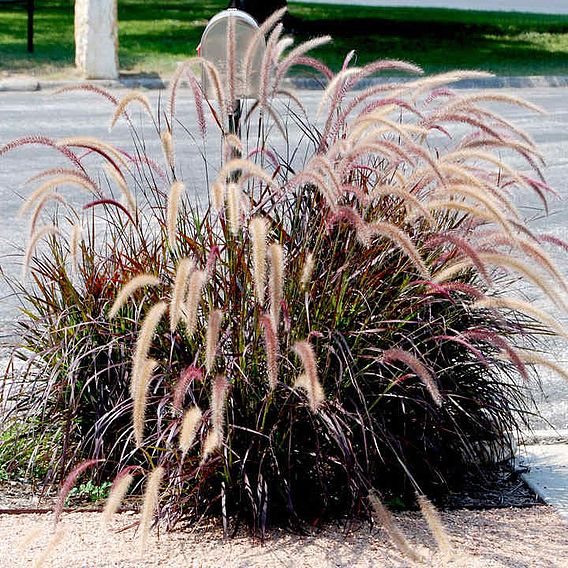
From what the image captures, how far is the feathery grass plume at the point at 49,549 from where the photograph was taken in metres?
3.26

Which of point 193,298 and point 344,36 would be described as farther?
point 344,36

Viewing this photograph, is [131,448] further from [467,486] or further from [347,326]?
[467,486]

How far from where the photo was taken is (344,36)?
2161 centimetres

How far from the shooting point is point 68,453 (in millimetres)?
4070

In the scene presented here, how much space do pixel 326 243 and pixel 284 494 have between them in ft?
2.81

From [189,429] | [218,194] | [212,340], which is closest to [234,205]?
[218,194]

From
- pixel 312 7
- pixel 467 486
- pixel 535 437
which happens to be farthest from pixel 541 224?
pixel 312 7

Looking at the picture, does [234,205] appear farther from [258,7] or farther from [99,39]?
[258,7]

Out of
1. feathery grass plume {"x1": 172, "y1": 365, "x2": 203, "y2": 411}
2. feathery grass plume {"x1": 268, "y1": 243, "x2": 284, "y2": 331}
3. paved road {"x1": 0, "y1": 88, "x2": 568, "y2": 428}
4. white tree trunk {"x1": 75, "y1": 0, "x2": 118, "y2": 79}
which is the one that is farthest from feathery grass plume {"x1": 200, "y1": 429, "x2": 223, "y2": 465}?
white tree trunk {"x1": 75, "y1": 0, "x2": 118, "y2": 79}

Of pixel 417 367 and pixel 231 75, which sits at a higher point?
pixel 231 75

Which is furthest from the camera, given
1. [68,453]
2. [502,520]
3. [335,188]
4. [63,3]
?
[63,3]

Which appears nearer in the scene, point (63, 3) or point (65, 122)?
point (65, 122)

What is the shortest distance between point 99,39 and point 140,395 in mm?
13731

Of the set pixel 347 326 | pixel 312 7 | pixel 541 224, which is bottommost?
pixel 347 326
